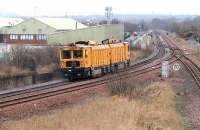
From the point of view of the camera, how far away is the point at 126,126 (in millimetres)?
16953

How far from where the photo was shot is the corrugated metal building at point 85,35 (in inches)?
3150

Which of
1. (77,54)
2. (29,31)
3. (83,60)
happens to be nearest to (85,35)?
(29,31)

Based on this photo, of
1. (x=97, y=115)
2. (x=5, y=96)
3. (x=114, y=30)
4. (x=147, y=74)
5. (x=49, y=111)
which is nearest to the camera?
(x=97, y=115)

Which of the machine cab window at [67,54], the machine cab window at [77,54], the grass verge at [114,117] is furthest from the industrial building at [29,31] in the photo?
the grass verge at [114,117]

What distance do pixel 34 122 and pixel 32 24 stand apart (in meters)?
79.5

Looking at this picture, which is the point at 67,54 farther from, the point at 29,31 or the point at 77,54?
the point at 29,31

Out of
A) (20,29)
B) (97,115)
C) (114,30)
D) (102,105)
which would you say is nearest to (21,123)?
(97,115)

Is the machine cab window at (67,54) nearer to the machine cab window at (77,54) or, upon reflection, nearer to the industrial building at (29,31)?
the machine cab window at (77,54)

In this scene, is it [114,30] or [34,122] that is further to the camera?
[114,30]

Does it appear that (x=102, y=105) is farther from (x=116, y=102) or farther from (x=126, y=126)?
(x=126, y=126)

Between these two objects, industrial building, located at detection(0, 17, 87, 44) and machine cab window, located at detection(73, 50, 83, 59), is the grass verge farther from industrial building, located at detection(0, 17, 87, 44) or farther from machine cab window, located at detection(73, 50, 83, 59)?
industrial building, located at detection(0, 17, 87, 44)

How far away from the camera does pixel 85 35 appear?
8431cm

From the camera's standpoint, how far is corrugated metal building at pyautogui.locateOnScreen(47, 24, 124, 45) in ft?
262

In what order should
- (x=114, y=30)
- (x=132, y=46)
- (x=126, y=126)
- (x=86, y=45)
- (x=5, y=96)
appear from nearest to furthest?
(x=126, y=126) < (x=5, y=96) < (x=86, y=45) < (x=132, y=46) < (x=114, y=30)
